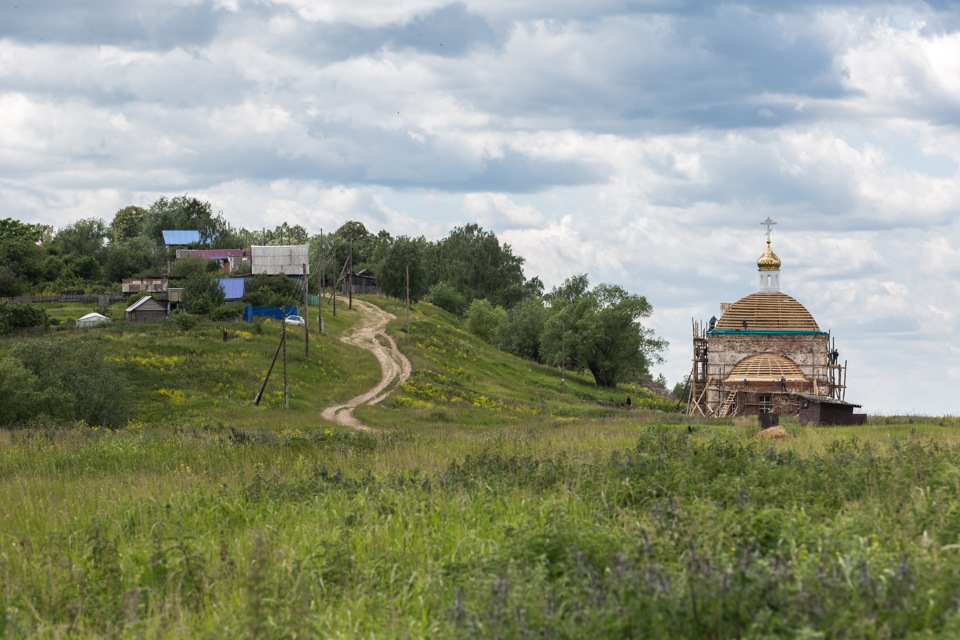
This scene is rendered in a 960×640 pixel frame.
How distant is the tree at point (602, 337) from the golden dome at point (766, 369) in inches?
1102

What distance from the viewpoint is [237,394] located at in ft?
182

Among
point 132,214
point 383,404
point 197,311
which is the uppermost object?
point 132,214

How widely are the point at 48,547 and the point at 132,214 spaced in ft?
548

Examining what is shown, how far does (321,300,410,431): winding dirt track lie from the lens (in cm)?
5212

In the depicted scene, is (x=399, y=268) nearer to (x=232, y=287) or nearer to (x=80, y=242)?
(x=232, y=287)

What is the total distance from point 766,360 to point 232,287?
161 ft

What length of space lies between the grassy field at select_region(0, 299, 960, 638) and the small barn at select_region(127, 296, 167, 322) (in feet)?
216

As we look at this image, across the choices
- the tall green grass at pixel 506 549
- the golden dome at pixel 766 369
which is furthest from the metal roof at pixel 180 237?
the tall green grass at pixel 506 549

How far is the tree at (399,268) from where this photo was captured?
109062 millimetres

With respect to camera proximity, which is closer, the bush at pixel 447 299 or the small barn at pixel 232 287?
the small barn at pixel 232 287

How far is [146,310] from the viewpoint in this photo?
272ft

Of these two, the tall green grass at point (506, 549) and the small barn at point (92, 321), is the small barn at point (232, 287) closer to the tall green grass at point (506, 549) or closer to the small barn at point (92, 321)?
the small barn at point (92, 321)

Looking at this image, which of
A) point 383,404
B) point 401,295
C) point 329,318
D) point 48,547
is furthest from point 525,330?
point 48,547

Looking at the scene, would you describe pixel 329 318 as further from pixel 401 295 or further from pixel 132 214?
pixel 132 214
